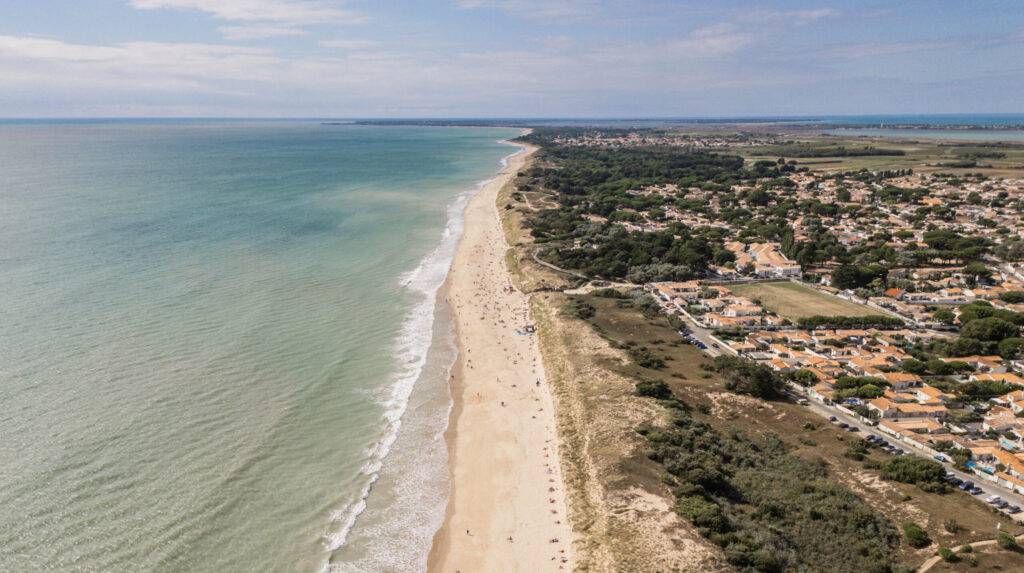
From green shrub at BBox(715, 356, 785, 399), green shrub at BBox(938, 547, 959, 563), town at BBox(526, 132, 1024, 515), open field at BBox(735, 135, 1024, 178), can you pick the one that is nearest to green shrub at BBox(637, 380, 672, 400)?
green shrub at BBox(715, 356, 785, 399)

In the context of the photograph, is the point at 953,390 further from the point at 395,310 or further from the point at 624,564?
the point at 395,310

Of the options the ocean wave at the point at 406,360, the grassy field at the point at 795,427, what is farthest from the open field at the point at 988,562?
the ocean wave at the point at 406,360

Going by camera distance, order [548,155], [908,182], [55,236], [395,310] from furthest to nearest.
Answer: [548,155]
[908,182]
[55,236]
[395,310]

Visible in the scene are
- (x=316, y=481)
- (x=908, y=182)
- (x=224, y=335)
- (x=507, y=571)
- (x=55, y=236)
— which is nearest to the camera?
(x=507, y=571)

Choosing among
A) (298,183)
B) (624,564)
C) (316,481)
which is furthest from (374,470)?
(298,183)

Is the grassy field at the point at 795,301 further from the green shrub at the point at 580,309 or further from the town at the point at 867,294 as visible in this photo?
the green shrub at the point at 580,309

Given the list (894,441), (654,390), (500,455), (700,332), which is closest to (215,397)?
(500,455)

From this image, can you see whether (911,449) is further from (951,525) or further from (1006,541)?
(1006,541)
